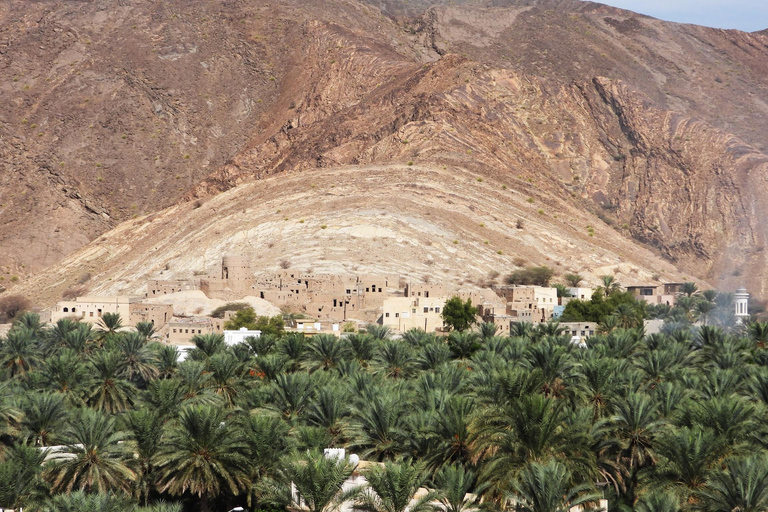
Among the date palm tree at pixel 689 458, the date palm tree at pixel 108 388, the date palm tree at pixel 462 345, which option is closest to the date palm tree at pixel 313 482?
the date palm tree at pixel 689 458

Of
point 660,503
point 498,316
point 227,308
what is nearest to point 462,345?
point 498,316

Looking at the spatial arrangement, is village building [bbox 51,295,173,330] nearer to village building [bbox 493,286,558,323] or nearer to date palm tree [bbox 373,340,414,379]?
village building [bbox 493,286,558,323]

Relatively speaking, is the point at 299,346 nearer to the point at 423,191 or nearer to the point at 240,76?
the point at 423,191

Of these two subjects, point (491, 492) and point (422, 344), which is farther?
point (422, 344)

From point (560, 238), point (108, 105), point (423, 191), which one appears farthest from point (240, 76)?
point (560, 238)

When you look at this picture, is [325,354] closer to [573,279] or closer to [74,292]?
[573,279]

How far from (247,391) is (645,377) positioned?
1430cm

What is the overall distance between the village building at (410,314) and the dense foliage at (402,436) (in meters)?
28.5

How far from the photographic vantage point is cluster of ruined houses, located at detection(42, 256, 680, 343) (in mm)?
73125

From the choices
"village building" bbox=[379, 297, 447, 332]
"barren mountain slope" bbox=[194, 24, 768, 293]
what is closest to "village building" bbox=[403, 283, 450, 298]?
"village building" bbox=[379, 297, 447, 332]

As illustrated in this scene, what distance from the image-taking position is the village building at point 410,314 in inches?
2894

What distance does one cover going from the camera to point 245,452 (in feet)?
106

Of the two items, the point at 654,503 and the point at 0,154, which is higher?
the point at 0,154

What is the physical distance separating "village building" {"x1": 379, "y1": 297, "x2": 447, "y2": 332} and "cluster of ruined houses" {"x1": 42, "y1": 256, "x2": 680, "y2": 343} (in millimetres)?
62
